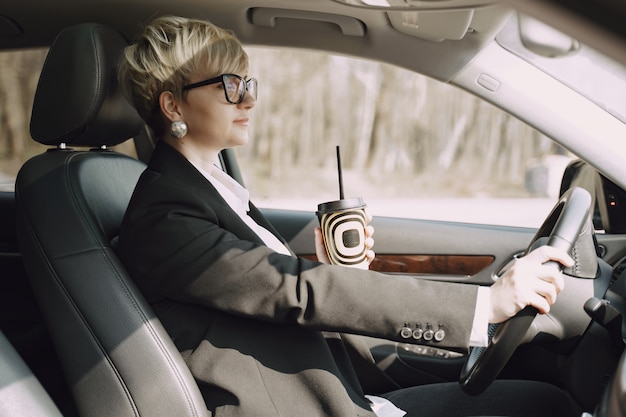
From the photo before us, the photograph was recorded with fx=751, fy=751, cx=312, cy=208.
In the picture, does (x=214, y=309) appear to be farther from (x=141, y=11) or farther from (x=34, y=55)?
(x=34, y=55)

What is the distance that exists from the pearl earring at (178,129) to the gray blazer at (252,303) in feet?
0.45

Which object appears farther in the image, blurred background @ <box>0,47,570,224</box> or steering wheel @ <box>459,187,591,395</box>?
blurred background @ <box>0,47,570,224</box>

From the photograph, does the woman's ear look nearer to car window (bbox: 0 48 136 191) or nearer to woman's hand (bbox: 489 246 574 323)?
car window (bbox: 0 48 136 191)

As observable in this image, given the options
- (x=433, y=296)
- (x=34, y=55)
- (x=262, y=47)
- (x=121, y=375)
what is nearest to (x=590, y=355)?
(x=433, y=296)

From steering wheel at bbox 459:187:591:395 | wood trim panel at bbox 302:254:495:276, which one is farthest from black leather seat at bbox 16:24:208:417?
wood trim panel at bbox 302:254:495:276

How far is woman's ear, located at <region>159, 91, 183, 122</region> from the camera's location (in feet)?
5.67

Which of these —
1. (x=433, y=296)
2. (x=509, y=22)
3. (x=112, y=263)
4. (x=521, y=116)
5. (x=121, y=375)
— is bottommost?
(x=121, y=375)

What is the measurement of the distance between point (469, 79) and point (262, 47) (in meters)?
0.67

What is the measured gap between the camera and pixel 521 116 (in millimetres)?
1979

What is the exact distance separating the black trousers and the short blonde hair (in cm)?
90

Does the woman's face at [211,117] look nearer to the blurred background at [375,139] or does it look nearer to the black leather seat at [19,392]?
the black leather seat at [19,392]

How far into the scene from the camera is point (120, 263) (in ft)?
5.19

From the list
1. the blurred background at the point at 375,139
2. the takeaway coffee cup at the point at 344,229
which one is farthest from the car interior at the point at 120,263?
the blurred background at the point at 375,139

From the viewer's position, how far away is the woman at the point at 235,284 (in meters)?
1.39
